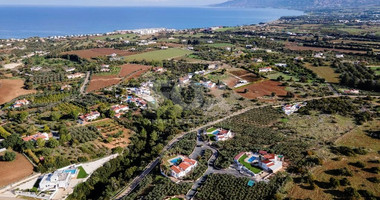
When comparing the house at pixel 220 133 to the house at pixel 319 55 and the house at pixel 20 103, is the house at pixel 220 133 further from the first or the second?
the house at pixel 319 55

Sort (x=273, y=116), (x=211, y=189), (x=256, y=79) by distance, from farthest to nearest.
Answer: (x=256, y=79), (x=273, y=116), (x=211, y=189)

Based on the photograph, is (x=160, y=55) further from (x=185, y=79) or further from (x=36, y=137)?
(x=36, y=137)

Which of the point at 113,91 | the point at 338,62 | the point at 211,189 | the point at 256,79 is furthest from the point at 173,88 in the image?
the point at 338,62

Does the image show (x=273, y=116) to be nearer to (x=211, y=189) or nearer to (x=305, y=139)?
(x=305, y=139)

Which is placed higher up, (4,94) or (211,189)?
(4,94)

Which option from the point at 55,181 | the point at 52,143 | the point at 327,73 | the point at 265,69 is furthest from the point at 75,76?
the point at 327,73

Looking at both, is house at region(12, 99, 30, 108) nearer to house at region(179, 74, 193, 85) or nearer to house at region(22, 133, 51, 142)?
house at region(22, 133, 51, 142)
